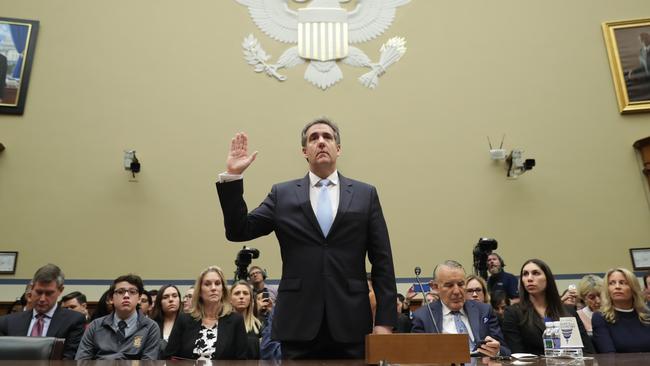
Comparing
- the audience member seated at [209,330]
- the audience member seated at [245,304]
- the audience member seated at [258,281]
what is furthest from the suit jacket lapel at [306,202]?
the audience member seated at [258,281]

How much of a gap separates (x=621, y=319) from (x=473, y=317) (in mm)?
1014

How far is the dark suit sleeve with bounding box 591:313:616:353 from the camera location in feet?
10.2

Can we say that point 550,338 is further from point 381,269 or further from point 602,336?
point 602,336

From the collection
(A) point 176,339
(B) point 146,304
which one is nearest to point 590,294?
(A) point 176,339

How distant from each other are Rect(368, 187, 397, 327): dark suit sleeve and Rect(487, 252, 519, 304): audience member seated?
11.3 ft

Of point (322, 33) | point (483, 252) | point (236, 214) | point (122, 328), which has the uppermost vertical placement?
point (322, 33)

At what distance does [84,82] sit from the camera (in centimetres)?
683

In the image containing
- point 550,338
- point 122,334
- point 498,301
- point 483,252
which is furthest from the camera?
point 483,252

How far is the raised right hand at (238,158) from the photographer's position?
1.84 m

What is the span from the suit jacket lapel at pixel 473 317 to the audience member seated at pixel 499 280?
200 centimetres

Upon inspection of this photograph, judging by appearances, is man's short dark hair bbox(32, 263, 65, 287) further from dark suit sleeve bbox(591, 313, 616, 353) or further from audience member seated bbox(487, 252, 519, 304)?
audience member seated bbox(487, 252, 519, 304)

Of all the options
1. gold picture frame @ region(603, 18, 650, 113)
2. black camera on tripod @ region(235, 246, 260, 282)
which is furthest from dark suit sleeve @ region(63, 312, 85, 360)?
gold picture frame @ region(603, 18, 650, 113)

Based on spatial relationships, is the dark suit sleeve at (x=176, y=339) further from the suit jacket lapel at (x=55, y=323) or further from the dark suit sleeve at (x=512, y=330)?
the dark suit sleeve at (x=512, y=330)

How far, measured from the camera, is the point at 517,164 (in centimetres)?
656
